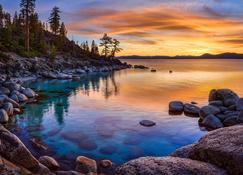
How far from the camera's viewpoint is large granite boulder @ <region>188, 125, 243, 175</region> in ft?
22.8

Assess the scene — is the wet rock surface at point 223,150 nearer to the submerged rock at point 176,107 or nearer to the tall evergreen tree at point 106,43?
the submerged rock at point 176,107

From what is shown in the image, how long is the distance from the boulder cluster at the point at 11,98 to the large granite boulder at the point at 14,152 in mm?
9259

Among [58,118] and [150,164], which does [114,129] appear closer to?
[58,118]

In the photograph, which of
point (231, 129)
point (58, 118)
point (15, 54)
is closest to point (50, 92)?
point (58, 118)

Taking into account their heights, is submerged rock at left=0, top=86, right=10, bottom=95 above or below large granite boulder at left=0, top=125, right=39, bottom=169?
above

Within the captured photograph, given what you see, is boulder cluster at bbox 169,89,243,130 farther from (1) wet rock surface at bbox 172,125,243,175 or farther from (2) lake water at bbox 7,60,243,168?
(1) wet rock surface at bbox 172,125,243,175

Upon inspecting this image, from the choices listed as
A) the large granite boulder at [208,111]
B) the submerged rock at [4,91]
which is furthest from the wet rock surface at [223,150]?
the submerged rock at [4,91]

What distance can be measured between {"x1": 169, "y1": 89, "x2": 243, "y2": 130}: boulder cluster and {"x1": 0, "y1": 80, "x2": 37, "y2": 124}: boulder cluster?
46.3 ft

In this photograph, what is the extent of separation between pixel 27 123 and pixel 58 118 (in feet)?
9.66

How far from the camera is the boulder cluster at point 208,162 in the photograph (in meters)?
6.86

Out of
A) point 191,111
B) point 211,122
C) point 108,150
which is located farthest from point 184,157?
point 191,111

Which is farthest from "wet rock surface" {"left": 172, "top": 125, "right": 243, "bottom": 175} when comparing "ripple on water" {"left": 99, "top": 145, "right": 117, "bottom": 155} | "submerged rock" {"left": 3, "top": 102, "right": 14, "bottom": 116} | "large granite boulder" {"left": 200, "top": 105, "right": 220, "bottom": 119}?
"submerged rock" {"left": 3, "top": 102, "right": 14, "bottom": 116}

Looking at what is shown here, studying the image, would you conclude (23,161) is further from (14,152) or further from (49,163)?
(49,163)

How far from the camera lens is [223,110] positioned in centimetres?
2459
